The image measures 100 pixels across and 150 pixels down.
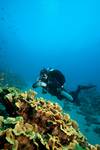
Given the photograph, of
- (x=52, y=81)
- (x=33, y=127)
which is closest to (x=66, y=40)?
(x=52, y=81)

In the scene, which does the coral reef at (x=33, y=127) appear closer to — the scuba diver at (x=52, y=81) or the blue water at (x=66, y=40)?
the scuba diver at (x=52, y=81)

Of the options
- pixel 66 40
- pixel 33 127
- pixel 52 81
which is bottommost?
pixel 33 127

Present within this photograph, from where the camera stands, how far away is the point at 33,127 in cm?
363

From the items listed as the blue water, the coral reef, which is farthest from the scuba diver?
the blue water

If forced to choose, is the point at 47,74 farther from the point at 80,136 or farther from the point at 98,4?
the point at 98,4

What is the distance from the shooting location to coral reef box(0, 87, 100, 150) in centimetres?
292

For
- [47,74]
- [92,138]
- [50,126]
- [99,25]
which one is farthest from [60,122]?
[99,25]

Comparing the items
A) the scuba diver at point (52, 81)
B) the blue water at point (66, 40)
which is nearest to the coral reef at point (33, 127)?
the scuba diver at point (52, 81)

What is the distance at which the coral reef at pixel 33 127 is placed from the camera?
2.92 metres

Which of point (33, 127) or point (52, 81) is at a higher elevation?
point (52, 81)

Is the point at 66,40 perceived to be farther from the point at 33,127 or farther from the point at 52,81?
the point at 33,127

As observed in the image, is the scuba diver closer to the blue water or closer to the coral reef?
the coral reef

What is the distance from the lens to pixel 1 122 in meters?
3.28

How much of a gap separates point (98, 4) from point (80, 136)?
90657 millimetres
